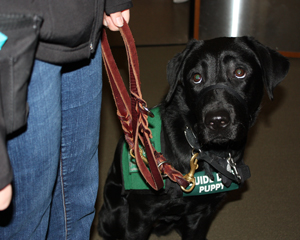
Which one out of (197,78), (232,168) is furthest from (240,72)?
(232,168)

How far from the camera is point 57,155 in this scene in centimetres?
83

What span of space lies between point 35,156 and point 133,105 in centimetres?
48

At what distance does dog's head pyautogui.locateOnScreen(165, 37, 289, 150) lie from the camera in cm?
137

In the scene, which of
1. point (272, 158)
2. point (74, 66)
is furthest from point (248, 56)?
point (272, 158)

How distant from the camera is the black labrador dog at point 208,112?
1382 millimetres

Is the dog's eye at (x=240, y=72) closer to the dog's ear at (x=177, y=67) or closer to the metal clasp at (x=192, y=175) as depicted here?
the dog's ear at (x=177, y=67)

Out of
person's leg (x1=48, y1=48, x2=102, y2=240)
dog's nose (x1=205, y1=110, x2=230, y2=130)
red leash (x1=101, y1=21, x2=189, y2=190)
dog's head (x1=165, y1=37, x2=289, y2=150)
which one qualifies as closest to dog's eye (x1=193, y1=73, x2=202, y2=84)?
dog's head (x1=165, y1=37, x2=289, y2=150)

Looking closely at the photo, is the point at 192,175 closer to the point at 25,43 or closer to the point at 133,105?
the point at 133,105

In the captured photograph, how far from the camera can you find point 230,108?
53.1 inches

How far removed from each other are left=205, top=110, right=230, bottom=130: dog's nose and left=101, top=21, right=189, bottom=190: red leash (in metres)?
0.27

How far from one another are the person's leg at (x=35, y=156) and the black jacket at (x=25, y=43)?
2.4 inches

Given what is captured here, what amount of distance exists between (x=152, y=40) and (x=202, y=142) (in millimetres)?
4702

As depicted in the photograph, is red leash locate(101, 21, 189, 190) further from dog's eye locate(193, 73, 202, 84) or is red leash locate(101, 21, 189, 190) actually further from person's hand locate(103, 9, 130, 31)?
dog's eye locate(193, 73, 202, 84)

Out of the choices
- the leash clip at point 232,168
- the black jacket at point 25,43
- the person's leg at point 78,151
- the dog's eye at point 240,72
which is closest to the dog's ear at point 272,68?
the dog's eye at point 240,72
